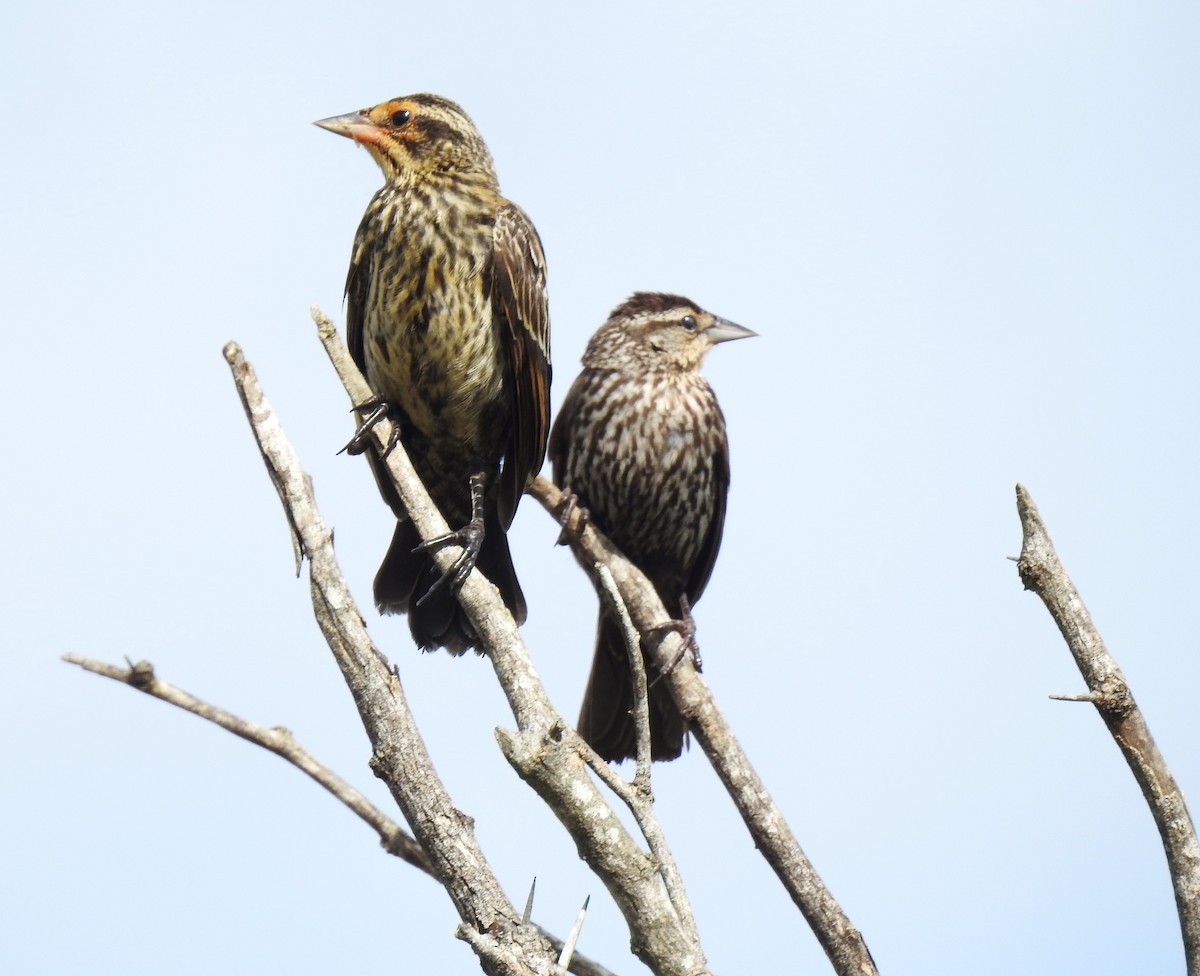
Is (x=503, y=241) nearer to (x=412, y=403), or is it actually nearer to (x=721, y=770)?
(x=412, y=403)

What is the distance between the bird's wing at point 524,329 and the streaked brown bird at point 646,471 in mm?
1159

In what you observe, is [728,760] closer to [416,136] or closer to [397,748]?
[397,748]

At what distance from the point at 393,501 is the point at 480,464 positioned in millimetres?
356

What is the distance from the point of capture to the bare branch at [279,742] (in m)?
3.04

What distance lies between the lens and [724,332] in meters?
7.36

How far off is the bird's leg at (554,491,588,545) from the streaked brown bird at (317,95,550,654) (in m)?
0.71

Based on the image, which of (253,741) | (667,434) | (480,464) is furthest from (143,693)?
(667,434)

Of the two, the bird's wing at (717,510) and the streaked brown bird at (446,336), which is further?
the bird's wing at (717,510)

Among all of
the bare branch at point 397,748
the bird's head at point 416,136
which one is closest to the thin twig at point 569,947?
the bare branch at point 397,748

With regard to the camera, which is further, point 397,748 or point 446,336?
point 446,336

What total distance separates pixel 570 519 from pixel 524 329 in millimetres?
1272

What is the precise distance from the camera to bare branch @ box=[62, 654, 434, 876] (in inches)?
119

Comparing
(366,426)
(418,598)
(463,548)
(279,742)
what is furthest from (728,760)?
(279,742)

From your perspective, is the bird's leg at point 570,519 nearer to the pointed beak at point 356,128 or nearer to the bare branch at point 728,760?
the bare branch at point 728,760
